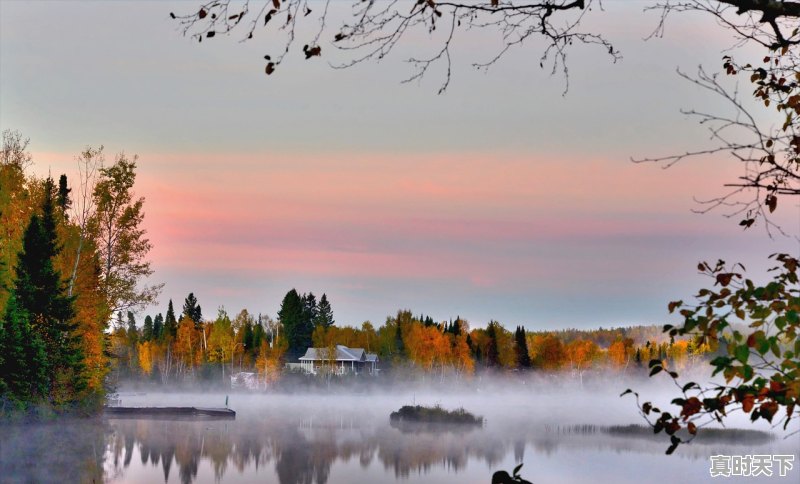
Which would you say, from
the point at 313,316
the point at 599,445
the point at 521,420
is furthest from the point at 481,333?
the point at 599,445

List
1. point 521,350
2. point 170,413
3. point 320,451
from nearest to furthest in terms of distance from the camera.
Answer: point 320,451 → point 170,413 → point 521,350

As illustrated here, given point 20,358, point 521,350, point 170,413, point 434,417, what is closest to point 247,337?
point 521,350

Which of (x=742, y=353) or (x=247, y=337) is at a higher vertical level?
(x=247, y=337)

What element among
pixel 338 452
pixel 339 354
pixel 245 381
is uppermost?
pixel 339 354

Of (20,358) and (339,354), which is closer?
(20,358)

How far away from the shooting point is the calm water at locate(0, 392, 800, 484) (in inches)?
1207

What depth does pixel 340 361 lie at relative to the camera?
115 m

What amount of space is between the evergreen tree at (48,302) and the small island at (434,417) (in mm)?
22495

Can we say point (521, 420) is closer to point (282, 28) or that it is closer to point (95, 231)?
point (95, 231)

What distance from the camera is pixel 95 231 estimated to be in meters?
43.6

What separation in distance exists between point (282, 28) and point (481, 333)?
453ft

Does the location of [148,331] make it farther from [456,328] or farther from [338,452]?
[338,452]

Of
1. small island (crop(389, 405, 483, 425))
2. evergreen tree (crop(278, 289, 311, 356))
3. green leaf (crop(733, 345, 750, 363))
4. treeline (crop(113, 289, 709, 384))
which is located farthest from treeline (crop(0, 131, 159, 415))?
evergreen tree (crop(278, 289, 311, 356))

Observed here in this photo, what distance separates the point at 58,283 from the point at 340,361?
77.1 m
